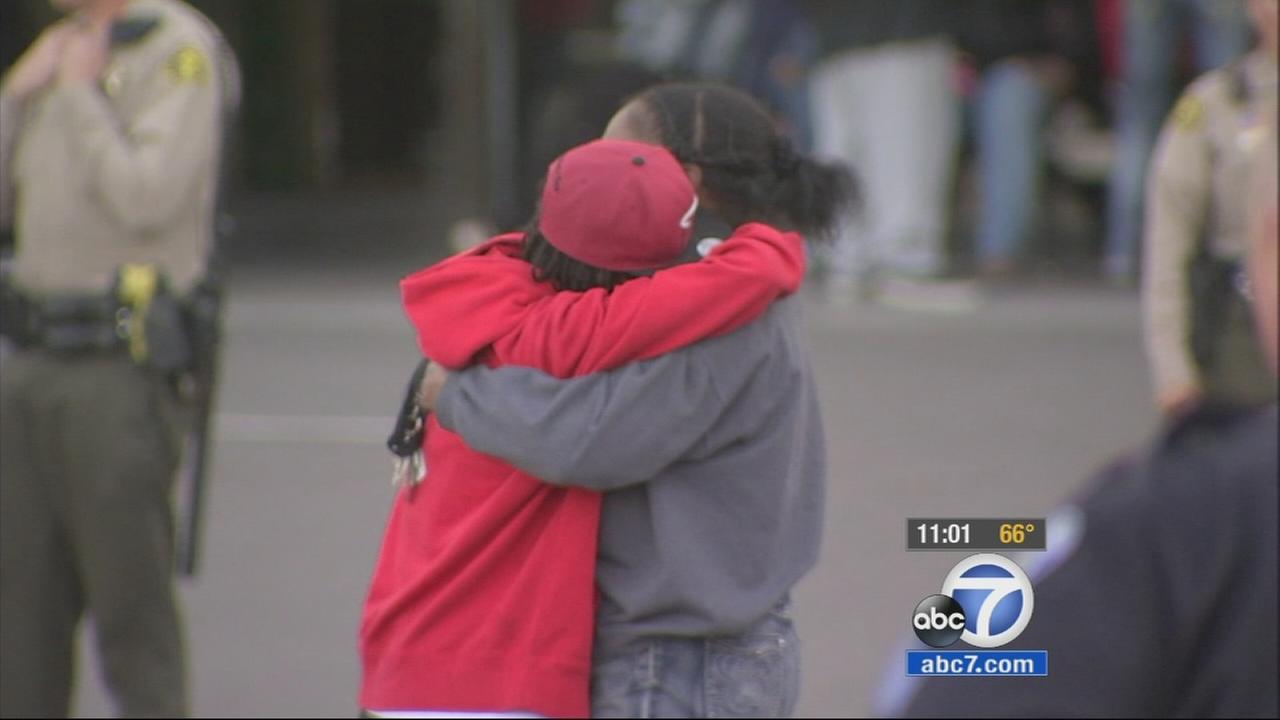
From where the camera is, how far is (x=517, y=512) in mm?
2615

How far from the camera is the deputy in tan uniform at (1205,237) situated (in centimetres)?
423

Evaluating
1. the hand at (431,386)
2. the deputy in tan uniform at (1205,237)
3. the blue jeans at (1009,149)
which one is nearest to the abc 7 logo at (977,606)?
the hand at (431,386)

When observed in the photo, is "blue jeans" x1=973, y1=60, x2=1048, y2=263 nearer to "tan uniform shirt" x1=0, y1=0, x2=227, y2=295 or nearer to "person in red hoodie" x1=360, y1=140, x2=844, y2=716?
"tan uniform shirt" x1=0, y1=0, x2=227, y2=295

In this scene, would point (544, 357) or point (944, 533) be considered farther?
point (944, 533)

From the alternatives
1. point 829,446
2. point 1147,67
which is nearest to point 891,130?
point 1147,67

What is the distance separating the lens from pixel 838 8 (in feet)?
35.0

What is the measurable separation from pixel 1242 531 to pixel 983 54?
33.4 ft

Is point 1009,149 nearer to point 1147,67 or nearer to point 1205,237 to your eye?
point 1147,67

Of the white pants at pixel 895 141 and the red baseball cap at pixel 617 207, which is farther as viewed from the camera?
the white pants at pixel 895 141

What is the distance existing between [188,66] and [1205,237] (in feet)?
7.54

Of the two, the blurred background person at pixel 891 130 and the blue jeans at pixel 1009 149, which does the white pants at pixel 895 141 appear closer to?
the blurred background person at pixel 891 130

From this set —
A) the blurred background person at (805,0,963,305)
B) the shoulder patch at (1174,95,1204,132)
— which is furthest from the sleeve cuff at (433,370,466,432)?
the blurred background person at (805,0,963,305)

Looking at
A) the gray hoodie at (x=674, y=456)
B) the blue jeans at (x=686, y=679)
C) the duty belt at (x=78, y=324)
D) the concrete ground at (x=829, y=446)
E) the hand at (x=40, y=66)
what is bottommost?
the concrete ground at (x=829, y=446)

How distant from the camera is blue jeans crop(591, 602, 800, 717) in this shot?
264cm
